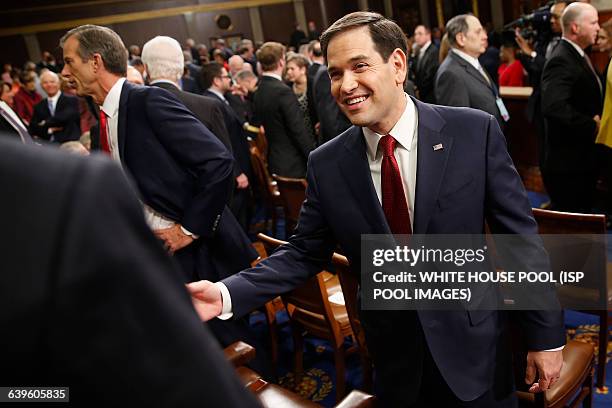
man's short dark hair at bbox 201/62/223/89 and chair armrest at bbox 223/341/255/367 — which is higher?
man's short dark hair at bbox 201/62/223/89

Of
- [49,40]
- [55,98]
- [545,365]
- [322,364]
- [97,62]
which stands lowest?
[322,364]

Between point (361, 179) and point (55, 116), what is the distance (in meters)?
6.32

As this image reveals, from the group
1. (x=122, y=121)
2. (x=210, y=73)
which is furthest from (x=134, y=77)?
(x=122, y=121)

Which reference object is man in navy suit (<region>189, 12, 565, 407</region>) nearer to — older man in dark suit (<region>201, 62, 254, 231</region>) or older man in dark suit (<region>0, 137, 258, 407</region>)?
older man in dark suit (<region>0, 137, 258, 407</region>)

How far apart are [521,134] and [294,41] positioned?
1269 centimetres

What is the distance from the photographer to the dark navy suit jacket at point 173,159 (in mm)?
2420

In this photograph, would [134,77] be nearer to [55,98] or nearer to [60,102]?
[60,102]

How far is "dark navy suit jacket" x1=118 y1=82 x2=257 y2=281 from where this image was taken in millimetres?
2420

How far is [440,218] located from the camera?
5.01 ft

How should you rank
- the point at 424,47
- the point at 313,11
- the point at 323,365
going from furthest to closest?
the point at 313,11 → the point at 424,47 → the point at 323,365

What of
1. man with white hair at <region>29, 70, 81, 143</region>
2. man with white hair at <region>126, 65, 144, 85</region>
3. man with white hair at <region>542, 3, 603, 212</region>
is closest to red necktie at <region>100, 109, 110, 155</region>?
man with white hair at <region>126, 65, 144, 85</region>

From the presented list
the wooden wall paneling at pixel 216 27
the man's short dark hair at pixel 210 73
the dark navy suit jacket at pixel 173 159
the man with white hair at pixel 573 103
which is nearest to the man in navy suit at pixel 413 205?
the dark navy suit jacket at pixel 173 159

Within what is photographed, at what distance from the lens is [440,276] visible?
1590 millimetres

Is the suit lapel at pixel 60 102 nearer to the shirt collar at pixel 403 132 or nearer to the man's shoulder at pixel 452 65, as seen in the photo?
the man's shoulder at pixel 452 65
